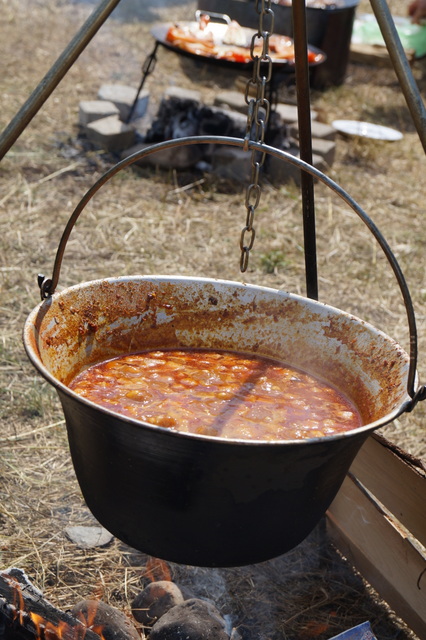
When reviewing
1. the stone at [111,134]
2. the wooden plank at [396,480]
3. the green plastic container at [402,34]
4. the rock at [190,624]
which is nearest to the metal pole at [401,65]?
the wooden plank at [396,480]

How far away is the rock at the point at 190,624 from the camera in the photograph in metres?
2.14

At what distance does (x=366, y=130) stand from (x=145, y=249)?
378 cm

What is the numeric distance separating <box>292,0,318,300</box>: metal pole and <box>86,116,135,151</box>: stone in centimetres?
423

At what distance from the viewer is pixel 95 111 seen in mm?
6676

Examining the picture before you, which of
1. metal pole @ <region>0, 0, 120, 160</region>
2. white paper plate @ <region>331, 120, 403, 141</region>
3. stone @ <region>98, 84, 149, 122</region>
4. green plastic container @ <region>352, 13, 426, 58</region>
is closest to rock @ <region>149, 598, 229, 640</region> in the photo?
metal pole @ <region>0, 0, 120, 160</region>

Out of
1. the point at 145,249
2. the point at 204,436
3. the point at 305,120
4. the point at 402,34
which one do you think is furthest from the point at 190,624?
the point at 402,34

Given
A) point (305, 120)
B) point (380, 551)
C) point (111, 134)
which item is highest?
point (305, 120)

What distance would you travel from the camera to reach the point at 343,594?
262 centimetres

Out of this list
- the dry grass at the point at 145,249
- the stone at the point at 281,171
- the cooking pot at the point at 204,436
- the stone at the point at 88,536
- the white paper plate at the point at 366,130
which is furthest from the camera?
the white paper plate at the point at 366,130

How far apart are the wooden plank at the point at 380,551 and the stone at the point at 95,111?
16.3ft

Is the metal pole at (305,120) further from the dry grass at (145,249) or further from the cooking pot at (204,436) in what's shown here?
the dry grass at (145,249)

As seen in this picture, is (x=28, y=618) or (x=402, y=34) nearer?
(x=28, y=618)

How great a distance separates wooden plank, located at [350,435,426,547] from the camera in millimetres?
2369

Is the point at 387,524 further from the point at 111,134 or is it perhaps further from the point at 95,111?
the point at 95,111
